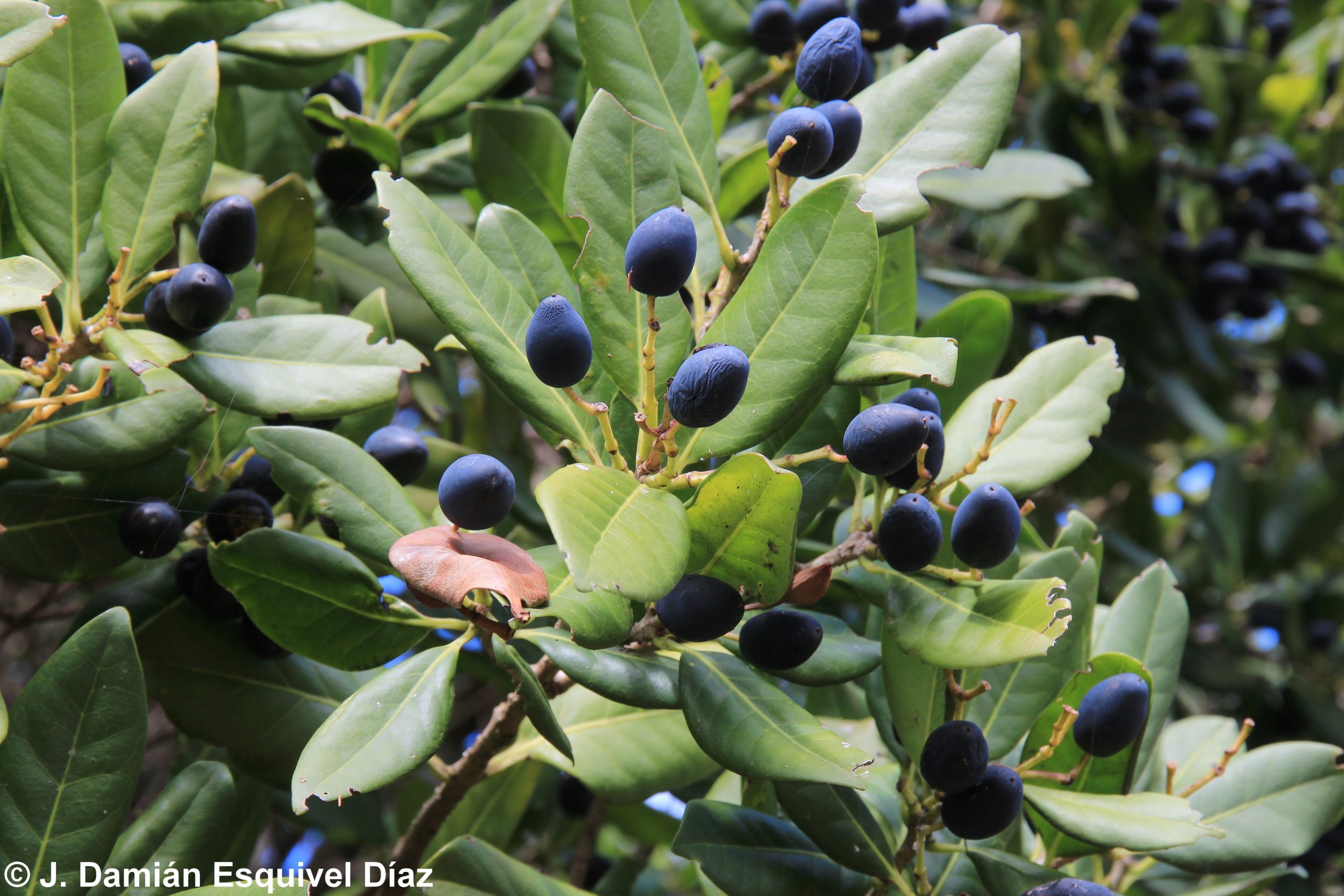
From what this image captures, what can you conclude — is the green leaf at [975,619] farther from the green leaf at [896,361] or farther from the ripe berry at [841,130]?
the ripe berry at [841,130]

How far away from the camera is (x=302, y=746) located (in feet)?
4.01

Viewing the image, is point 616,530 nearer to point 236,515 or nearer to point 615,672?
point 615,672

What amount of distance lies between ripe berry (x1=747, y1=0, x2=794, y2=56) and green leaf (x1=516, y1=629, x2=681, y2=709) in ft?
3.34

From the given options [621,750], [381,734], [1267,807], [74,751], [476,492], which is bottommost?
[1267,807]

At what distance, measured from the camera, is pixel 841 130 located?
106 cm

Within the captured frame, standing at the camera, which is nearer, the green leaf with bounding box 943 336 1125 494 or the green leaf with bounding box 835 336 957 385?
the green leaf with bounding box 835 336 957 385

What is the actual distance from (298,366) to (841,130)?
1.96 feet

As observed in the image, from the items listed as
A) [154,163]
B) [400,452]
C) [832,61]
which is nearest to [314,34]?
[154,163]

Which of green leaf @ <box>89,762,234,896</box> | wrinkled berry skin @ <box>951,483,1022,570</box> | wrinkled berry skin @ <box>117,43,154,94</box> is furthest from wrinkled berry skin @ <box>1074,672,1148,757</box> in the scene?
wrinkled berry skin @ <box>117,43,154,94</box>

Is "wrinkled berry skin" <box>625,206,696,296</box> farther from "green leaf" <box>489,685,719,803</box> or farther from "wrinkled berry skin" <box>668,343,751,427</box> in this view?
"green leaf" <box>489,685,719,803</box>

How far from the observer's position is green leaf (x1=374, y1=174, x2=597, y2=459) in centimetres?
92

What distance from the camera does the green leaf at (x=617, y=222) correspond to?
0.98m

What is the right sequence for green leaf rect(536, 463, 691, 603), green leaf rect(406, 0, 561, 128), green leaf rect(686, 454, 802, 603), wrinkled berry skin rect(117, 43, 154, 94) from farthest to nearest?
1. green leaf rect(406, 0, 561, 128)
2. wrinkled berry skin rect(117, 43, 154, 94)
3. green leaf rect(686, 454, 802, 603)
4. green leaf rect(536, 463, 691, 603)

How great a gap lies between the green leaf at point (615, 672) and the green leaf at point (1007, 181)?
1336 millimetres
